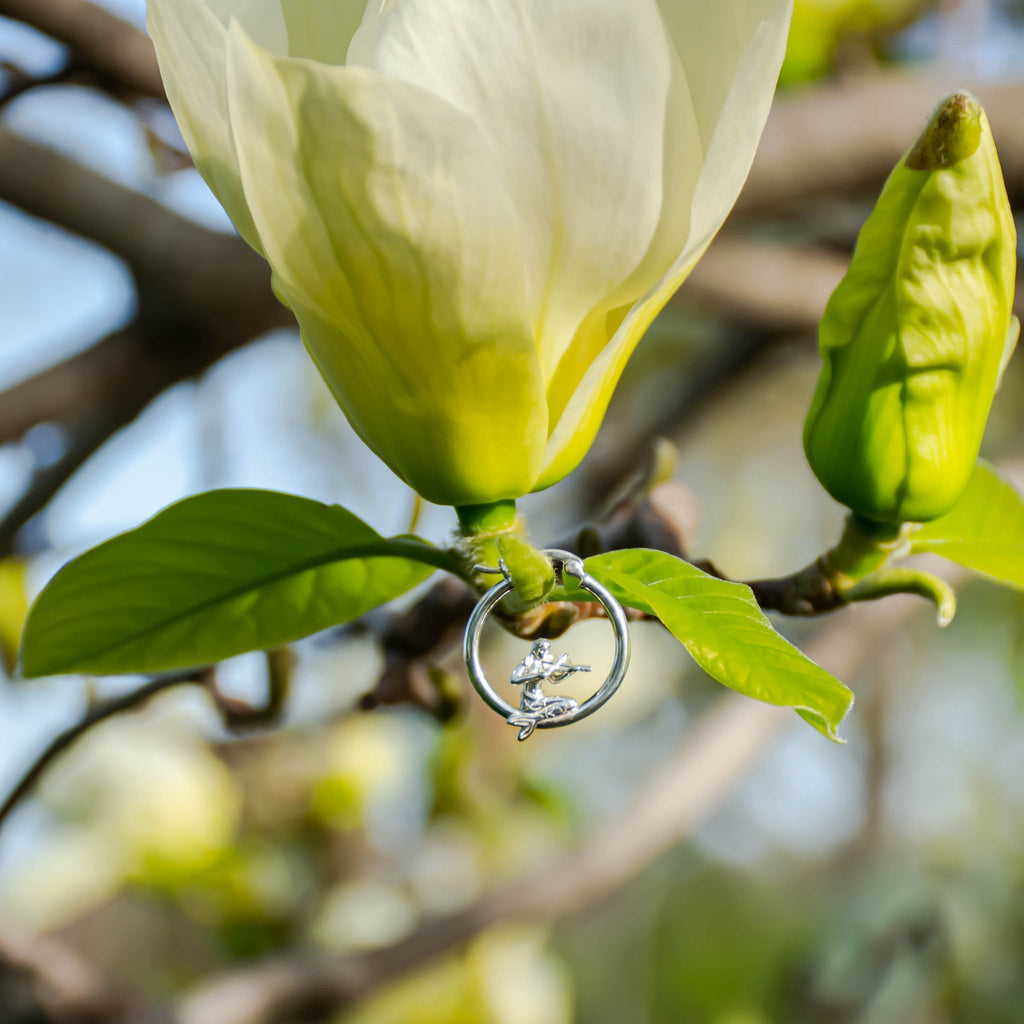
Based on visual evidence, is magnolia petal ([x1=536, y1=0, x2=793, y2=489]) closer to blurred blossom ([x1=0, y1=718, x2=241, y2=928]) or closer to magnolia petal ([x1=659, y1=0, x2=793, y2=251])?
magnolia petal ([x1=659, y1=0, x2=793, y2=251])

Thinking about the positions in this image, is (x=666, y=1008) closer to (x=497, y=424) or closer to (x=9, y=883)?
(x=9, y=883)

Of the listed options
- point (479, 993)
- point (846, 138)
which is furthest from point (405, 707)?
point (479, 993)

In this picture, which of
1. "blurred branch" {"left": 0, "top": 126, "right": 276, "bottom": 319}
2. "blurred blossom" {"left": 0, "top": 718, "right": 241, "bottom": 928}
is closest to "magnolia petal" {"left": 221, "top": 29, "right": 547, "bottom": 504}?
"blurred branch" {"left": 0, "top": 126, "right": 276, "bottom": 319}

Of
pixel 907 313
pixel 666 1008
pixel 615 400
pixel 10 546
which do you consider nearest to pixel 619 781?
pixel 666 1008

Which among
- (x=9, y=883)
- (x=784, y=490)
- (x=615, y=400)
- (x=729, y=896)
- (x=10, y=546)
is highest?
(x=10, y=546)

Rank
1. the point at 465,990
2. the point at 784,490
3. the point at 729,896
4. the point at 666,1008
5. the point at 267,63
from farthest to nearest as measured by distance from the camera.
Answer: the point at 729,896 < the point at 666,1008 < the point at 784,490 < the point at 465,990 < the point at 267,63

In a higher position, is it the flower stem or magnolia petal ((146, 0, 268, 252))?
magnolia petal ((146, 0, 268, 252))
